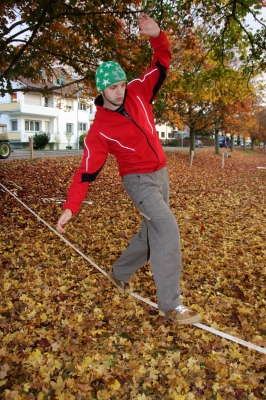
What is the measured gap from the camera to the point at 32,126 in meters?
42.2

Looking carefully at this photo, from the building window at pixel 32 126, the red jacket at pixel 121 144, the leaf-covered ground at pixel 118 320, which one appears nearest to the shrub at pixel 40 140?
the building window at pixel 32 126

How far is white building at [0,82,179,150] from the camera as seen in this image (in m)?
39.8

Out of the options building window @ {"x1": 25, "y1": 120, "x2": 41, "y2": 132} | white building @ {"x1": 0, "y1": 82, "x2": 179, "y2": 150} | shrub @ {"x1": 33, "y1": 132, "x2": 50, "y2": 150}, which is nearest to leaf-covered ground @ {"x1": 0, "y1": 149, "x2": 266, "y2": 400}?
shrub @ {"x1": 33, "y1": 132, "x2": 50, "y2": 150}

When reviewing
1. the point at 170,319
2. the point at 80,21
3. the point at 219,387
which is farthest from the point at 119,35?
the point at 219,387

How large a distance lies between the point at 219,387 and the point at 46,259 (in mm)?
3340

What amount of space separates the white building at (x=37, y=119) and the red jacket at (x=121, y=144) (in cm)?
3533

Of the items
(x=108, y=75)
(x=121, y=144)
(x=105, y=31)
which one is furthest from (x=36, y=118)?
(x=121, y=144)

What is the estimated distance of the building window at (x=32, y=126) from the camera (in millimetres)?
41500

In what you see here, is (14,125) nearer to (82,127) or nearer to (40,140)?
(40,140)

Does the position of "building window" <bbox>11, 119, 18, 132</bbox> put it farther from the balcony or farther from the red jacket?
the red jacket

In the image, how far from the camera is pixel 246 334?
3.25 m

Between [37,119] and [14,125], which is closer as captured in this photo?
[14,125]

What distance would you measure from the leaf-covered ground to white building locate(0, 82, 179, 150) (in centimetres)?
3304

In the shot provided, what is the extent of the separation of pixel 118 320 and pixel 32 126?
41.6m
